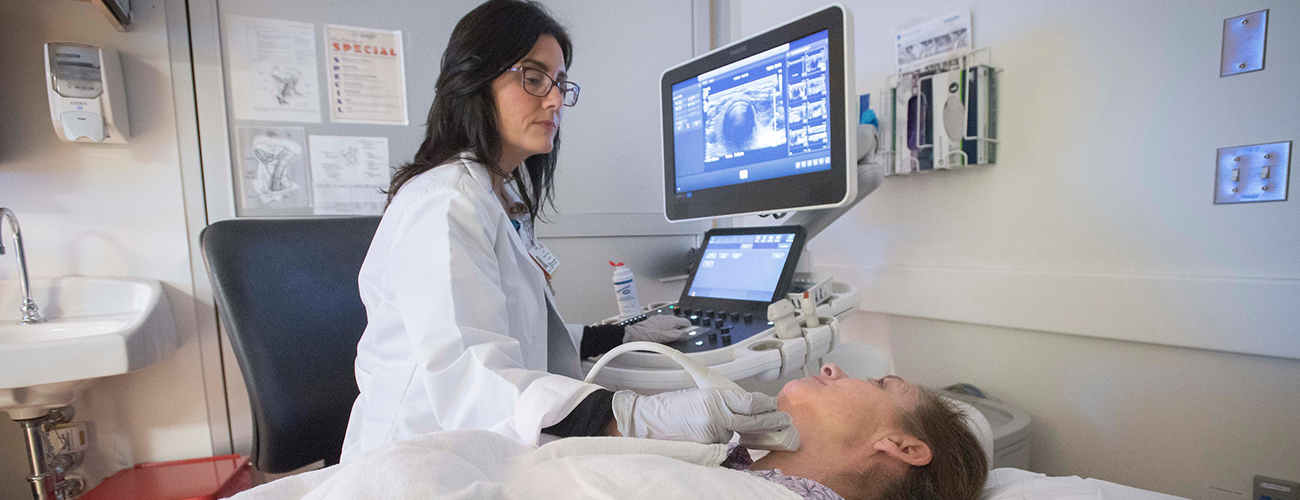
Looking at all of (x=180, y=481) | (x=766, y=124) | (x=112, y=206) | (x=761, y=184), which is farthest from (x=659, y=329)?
(x=112, y=206)

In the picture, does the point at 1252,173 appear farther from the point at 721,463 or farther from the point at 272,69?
the point at 272,69

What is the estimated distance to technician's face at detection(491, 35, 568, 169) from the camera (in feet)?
3.61

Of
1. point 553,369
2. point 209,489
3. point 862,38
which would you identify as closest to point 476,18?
point 553,369

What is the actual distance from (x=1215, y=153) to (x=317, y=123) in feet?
6.79

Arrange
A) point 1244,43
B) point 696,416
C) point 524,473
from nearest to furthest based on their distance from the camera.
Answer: point 524,473 < point 696,416 < point 1244,43

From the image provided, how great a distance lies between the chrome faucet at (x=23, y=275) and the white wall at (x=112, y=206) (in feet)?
0.25

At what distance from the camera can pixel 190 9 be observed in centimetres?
146

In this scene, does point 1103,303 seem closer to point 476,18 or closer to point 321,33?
point 476,18

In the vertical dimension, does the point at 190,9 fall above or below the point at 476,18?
above

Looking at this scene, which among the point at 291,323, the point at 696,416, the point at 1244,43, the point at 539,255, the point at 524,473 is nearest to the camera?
the point at 524,473

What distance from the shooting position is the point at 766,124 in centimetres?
137

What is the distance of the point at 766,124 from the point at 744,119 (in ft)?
0.22

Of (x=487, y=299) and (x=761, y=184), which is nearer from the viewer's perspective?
(x=487, y=299)

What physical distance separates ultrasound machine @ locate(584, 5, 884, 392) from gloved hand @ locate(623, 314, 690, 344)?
24mm
